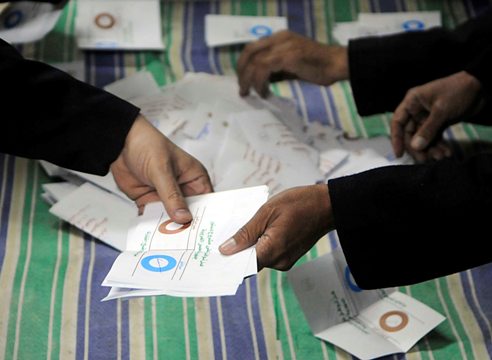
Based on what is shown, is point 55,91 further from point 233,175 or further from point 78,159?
point 233,175

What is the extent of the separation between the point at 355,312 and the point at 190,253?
0.30m

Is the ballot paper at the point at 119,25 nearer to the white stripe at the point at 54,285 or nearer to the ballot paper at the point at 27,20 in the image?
the ballot paper at the point at 27,20

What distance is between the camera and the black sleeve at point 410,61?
143 centimetres

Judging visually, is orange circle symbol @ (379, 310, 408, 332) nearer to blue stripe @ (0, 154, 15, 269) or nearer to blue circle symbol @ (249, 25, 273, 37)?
blue stripe @ (0, 154, 15, 269)

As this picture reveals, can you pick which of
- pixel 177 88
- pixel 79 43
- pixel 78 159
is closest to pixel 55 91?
pixel 78 159

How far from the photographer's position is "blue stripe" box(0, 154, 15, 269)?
4.07 ft

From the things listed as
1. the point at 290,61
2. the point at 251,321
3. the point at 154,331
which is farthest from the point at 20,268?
the point at 290,61

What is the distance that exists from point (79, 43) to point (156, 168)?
27.3 inches

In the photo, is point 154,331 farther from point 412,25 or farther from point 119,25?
point 412,25

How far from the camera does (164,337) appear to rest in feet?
3.60

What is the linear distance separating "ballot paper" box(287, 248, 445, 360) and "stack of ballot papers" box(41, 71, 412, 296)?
16 cm

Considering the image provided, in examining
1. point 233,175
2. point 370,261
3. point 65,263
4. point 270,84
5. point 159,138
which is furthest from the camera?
point 270,84

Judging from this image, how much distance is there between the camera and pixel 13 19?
5.25 feet

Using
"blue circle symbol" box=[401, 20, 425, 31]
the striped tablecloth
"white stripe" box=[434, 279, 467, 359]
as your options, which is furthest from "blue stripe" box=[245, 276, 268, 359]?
"blue circle symbol" box=[401, 20, 425, 31]
